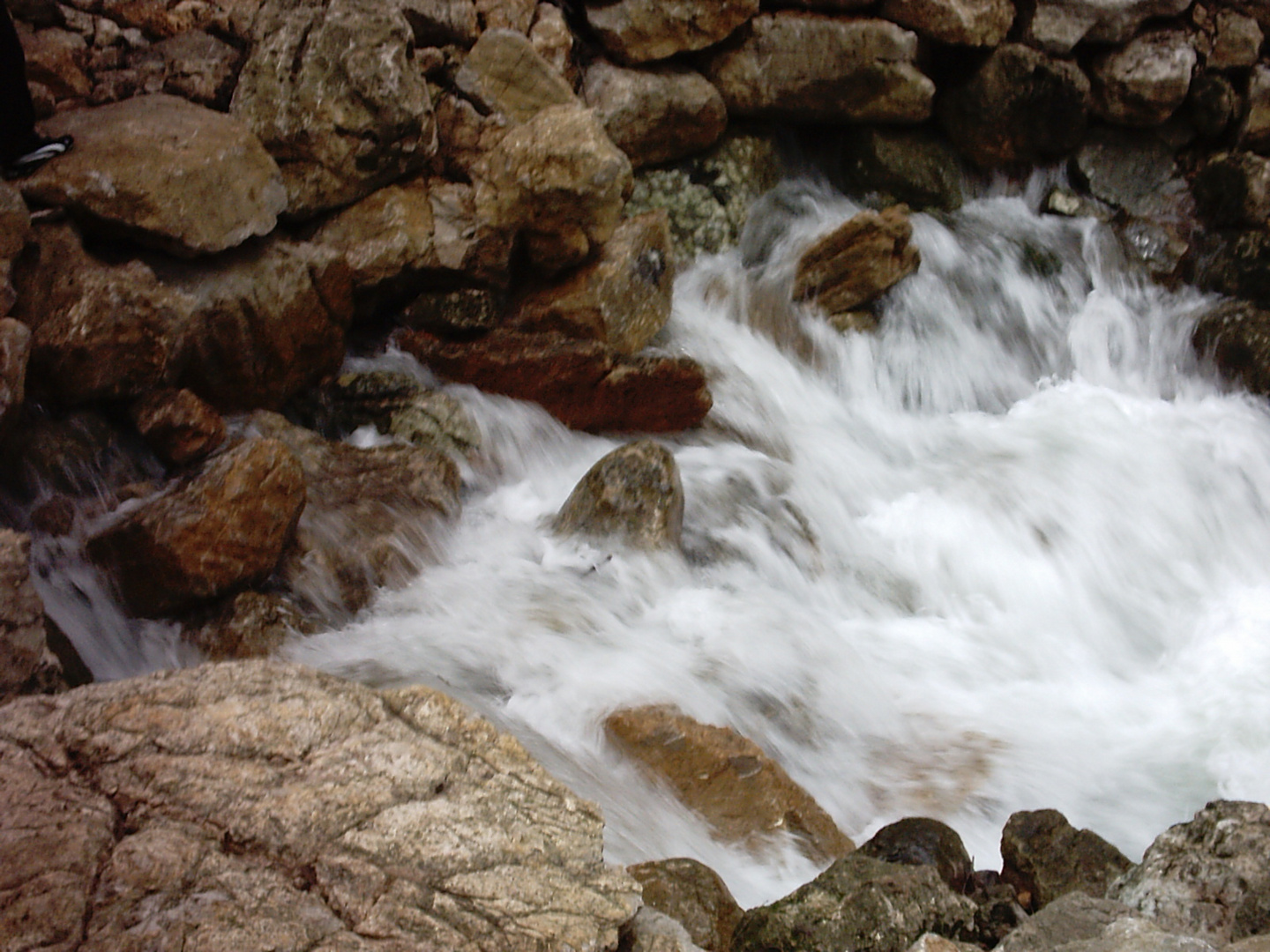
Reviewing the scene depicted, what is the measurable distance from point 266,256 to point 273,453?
1.49m

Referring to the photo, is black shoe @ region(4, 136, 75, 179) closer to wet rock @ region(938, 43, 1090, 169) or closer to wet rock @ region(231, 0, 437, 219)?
wet rock @ region(231, 0, 437, 219)

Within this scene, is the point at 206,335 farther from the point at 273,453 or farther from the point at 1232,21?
the point at 1232,21

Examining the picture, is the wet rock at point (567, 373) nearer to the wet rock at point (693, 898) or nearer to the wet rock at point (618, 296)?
the wet rock at point (618, 296)

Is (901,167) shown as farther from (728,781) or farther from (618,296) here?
(728,781)

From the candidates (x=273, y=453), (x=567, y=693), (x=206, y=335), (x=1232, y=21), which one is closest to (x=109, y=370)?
(x=206, y=335)

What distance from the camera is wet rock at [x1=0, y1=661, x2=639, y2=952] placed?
144cm

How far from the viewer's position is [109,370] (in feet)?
13.4

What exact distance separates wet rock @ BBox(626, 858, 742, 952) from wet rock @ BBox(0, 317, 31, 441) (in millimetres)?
2747

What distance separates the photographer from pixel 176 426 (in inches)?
164

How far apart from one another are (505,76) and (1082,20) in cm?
487

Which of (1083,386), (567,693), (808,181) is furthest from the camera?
(808,181)

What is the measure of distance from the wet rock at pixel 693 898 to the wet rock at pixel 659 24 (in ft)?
19.1

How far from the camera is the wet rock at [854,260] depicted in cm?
674

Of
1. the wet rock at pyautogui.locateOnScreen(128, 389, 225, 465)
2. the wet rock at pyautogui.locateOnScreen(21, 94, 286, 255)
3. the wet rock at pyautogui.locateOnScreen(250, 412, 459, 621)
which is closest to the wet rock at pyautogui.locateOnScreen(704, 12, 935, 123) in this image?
the wet rock at pyautogui.locateOnScreen(21, 94, 286, 255)
